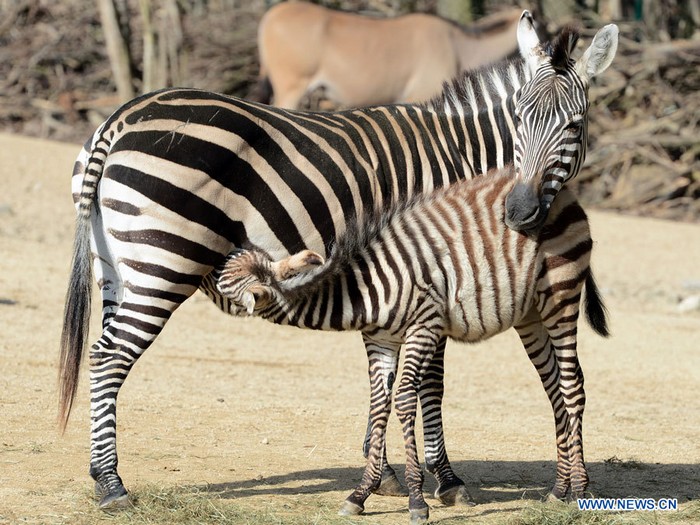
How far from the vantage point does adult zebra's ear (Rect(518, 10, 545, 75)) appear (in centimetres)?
684

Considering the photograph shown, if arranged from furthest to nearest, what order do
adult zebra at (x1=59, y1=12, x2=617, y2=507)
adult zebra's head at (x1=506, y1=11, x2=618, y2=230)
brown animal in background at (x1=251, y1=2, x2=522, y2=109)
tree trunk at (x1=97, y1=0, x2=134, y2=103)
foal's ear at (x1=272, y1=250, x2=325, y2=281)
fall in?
tree trunk at (x1=97, y1=0, x2=134, y2=103), brown animal in background at (x1=251, y1=2, x2=522, y2=109), adult zebra's head at (x1=506, y1=11, x2=618, y2=230), adult zebra at (x1=59, y1=12, x2=617, y2=507), foal's ear at (x1=272, y1=250, x2=325, y2=281)

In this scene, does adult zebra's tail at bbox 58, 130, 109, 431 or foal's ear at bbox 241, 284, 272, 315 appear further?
adult zebra's tail at bbox 58, 130, 109, 431

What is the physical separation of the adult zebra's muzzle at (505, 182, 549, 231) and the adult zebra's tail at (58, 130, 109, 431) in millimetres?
2336

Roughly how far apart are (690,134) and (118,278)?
14.9m

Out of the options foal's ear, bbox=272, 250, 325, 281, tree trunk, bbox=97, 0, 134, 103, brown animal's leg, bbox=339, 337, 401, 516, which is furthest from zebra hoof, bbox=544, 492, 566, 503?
tree trunk, bbox=97, 0, 134, 103

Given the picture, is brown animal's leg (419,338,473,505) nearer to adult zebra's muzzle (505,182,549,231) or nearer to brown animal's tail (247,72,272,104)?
adult zebra's muzzle (505,182,549,231)

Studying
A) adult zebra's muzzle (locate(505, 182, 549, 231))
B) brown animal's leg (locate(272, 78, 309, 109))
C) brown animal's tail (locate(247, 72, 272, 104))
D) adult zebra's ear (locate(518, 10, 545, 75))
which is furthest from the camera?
brown animal's tail (locate(247, 72, 272, 104))

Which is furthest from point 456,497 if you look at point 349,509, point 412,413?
point 412,413

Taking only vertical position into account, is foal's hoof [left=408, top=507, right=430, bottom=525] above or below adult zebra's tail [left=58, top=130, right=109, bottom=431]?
below

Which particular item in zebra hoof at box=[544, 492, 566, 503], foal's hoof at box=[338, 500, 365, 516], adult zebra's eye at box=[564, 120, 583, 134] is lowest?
zebra hoof at box=[544, 492, 566, 503]

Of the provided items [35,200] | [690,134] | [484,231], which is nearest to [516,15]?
[690,134]

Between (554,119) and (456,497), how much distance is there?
2.35 metres

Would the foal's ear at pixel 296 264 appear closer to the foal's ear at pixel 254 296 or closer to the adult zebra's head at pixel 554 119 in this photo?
the foal's ear at pixel 254 296

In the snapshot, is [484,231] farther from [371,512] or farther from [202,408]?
[202,408]
